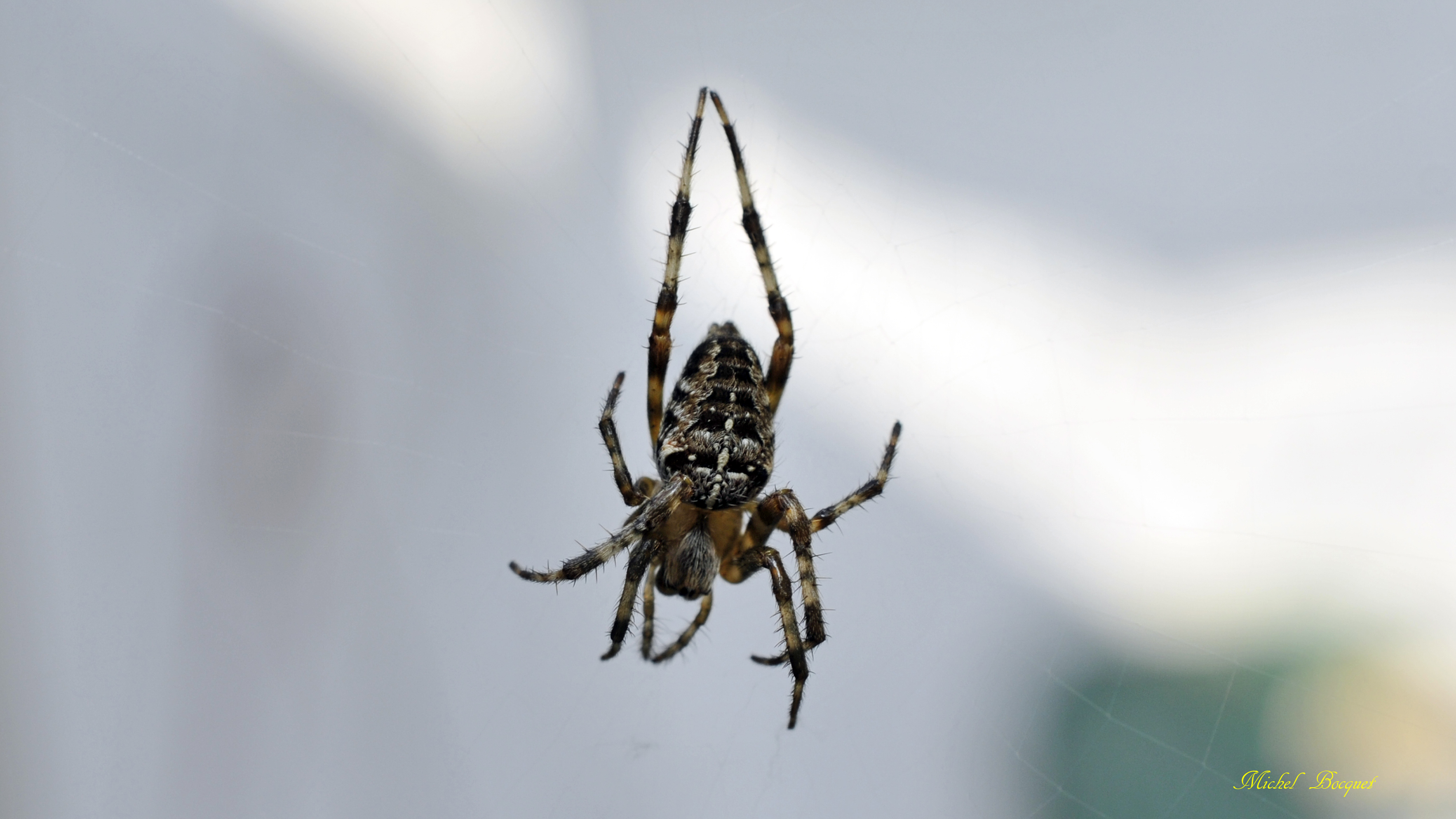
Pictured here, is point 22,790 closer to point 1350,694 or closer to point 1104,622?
point 1104,622

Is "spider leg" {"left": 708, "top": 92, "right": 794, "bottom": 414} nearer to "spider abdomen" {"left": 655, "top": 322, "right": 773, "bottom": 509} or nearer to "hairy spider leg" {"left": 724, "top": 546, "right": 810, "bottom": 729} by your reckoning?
"spider abdomen" {"left": 655, "top": 322, "right": 773, "bottom": 509}

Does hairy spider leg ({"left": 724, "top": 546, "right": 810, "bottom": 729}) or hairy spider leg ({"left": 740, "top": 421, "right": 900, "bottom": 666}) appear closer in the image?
hairy spider leg ({"left": 724, "top": 546, "right": 810, "bottom": 729})
